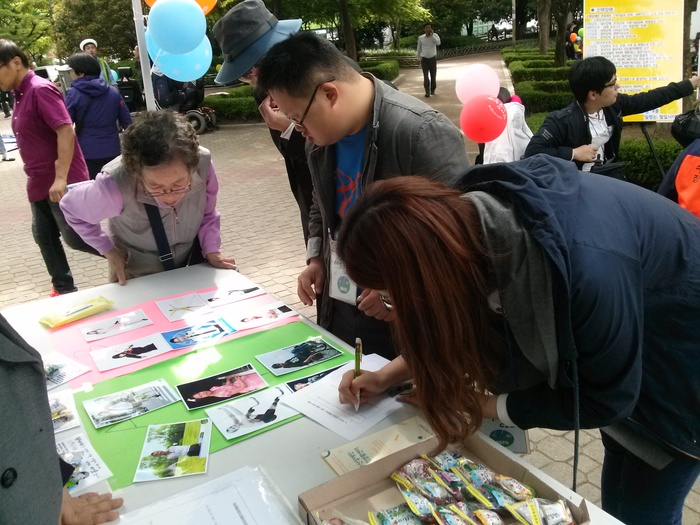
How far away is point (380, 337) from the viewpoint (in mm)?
2012

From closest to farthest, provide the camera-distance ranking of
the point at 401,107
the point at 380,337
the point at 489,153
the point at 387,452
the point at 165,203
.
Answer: the point at 387,452, the point at 401,107, the point at 380,337, the point at 165,203, the point at 489,153

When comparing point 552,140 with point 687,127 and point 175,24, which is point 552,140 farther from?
point 175,24

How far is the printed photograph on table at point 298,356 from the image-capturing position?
177 cm

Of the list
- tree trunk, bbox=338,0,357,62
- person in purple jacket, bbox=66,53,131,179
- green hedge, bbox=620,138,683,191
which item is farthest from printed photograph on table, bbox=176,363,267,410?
tree trunk, bbox=338,0,357,62

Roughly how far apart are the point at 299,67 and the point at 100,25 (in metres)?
19.6

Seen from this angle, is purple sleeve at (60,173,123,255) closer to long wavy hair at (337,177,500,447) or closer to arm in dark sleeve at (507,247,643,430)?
long wavy hair at (337,177,500,447)

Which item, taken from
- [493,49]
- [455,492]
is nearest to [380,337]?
[455,492]

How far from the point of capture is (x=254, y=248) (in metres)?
5.30

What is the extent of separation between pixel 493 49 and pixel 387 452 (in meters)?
30.5

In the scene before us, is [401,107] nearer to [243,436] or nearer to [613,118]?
[243,436]

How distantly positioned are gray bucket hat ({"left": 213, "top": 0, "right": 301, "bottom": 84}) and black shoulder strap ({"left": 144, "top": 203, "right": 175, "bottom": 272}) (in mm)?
606

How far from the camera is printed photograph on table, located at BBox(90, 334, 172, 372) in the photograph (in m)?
1.83

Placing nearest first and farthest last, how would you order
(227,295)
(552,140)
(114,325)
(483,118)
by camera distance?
(114,325), (227,295), (483,118), (552,140)

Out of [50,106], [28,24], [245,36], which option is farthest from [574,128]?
[28,24]
